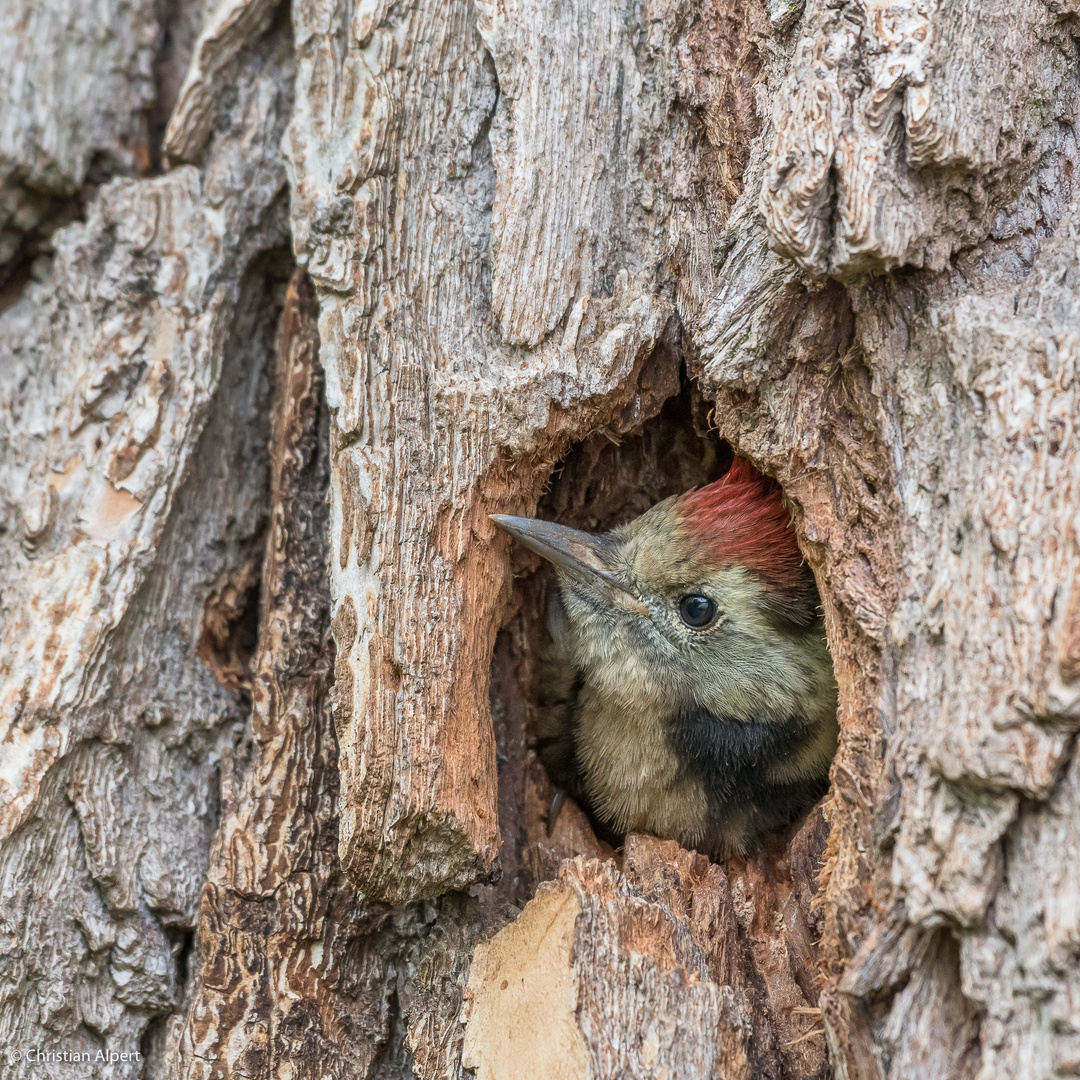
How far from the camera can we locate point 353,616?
8.89ft

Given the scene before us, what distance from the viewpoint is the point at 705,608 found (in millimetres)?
3303

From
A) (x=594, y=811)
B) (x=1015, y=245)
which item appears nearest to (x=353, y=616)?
(x=594, y=811)

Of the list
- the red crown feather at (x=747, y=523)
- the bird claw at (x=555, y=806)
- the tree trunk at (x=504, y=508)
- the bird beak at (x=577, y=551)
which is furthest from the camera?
the bird claw at (x=555, y=806)

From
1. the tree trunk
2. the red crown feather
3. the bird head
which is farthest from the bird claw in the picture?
the red crown feather

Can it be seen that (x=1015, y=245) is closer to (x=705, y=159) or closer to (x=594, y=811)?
(x=705, y=159)

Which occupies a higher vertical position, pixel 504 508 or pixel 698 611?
pixel 504 508

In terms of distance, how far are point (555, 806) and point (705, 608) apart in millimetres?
755

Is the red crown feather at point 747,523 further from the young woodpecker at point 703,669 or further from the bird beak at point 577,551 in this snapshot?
the bird beak at point 577,551

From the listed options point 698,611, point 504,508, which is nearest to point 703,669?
point 698,611

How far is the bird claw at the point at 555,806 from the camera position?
3.25 metres

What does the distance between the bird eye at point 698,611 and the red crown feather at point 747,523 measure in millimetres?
152

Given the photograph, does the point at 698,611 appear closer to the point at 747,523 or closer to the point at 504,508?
the point at 747,523

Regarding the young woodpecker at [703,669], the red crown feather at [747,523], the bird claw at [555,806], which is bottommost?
the bird claw at [555,806]

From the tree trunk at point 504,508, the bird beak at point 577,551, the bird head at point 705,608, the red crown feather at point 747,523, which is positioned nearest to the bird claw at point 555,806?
the tree trunk at point 504,508
